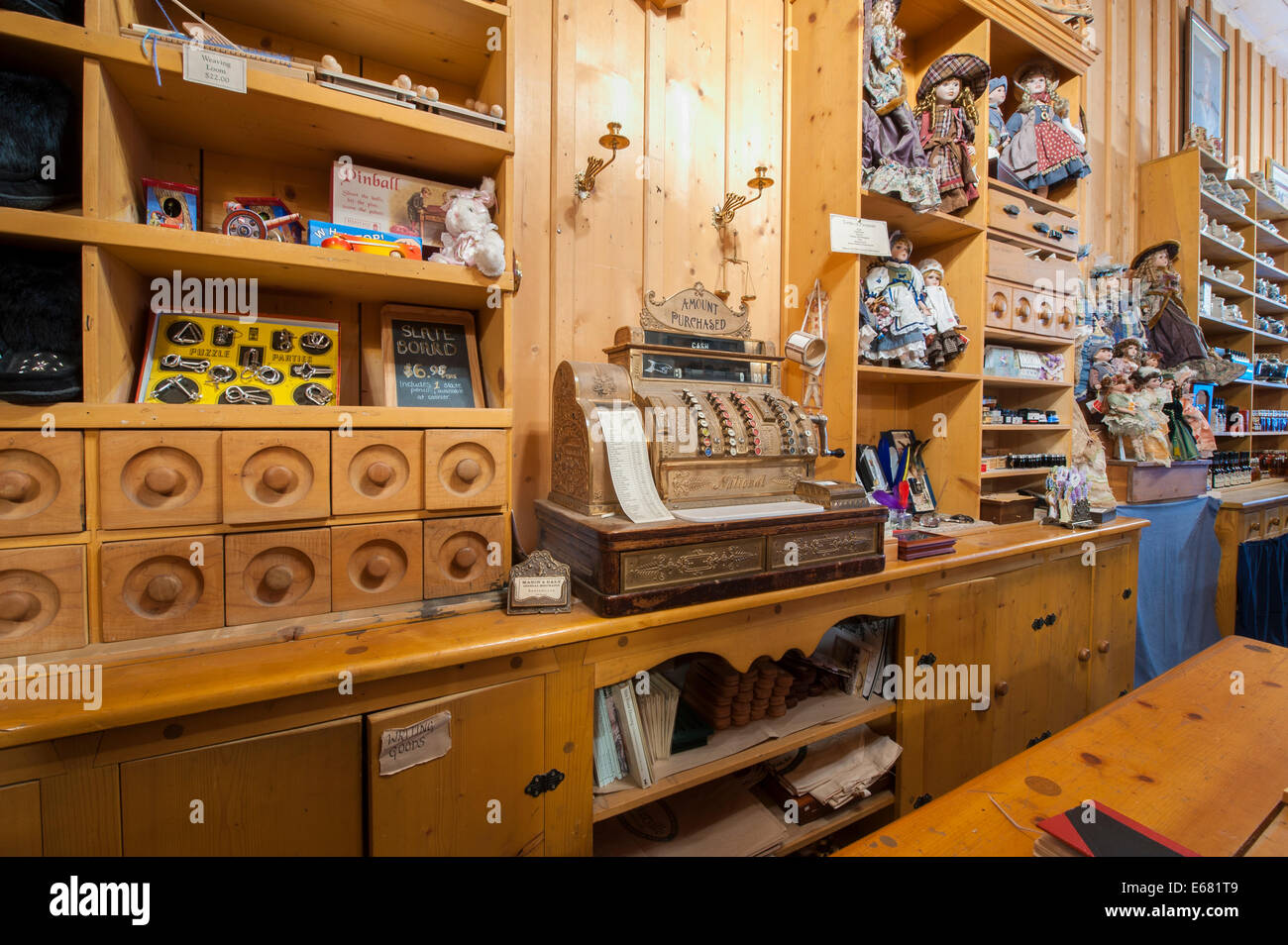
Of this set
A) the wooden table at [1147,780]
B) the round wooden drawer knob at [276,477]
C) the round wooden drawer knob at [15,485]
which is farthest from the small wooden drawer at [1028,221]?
the round wooden drawer knob at [15,485]

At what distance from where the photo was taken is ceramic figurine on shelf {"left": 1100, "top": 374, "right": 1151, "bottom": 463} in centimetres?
314

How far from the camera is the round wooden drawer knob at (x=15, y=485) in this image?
38.7 inches

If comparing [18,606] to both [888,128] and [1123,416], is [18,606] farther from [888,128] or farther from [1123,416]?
[1123,416]

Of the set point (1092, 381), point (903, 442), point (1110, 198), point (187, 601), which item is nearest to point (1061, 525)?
point (903, 442)

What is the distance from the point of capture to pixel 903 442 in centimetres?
269

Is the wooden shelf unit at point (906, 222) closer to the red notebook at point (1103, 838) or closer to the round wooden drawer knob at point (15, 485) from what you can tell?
the red notebook at point (1103, 838)

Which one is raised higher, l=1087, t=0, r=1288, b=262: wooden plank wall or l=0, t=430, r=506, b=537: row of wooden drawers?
l=1087, t=0, r=1288, b=262: wooden plank wall

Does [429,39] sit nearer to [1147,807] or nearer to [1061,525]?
[1147,807]

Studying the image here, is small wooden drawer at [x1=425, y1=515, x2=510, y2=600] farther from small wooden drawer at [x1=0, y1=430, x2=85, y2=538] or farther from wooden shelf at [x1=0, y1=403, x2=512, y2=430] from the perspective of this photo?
small wooden drawer at [x1=0, y1=430, x2=85, y2=538]

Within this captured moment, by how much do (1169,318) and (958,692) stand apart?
353 cm

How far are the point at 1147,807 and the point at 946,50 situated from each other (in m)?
3.15

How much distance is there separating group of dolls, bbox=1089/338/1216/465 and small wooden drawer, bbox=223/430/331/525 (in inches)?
157

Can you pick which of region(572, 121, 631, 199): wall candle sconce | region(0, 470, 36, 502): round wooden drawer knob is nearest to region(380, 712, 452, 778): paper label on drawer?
region(0, 470, 36, 502): round wooden drawer knob

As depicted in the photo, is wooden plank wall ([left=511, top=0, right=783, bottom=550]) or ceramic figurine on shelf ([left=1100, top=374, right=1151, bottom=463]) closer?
wooden plank wall ([left=511, top=0, right=783, bottom=550])
